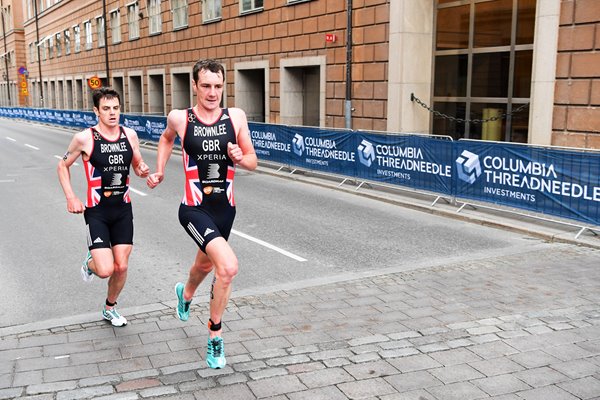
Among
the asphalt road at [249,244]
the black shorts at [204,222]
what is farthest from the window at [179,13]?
the black shorts at [204,222]

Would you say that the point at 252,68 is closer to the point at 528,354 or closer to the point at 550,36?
the point at 550,36

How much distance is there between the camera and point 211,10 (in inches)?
1092

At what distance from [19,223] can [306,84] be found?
14.2 metres

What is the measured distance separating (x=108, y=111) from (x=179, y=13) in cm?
2725

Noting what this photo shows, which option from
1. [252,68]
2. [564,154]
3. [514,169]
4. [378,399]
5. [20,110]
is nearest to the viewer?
[378,399]

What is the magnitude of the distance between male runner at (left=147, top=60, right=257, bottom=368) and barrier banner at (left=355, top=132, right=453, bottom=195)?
7679 mm

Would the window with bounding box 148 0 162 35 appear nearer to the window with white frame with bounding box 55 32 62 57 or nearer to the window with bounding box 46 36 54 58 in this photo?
the window with white frame with bounding box 55 32 62 57

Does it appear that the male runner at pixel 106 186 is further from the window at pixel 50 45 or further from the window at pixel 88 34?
the window at pixel 50 45

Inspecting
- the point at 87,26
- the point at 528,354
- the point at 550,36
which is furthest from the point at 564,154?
Result: the point at 87,26

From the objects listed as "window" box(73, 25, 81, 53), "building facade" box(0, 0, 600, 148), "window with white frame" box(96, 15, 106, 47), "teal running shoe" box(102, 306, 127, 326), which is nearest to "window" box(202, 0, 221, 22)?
"building facade" box(0, 0, 600, 148)

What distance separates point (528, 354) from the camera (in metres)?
4.99

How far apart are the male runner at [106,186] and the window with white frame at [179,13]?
2616cm

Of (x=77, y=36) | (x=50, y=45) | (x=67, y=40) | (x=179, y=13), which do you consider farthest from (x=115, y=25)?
(x=50, y=45)

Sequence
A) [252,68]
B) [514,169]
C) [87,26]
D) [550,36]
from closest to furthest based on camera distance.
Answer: [514,169] → [550,36] → [252,68] → [87,26]
